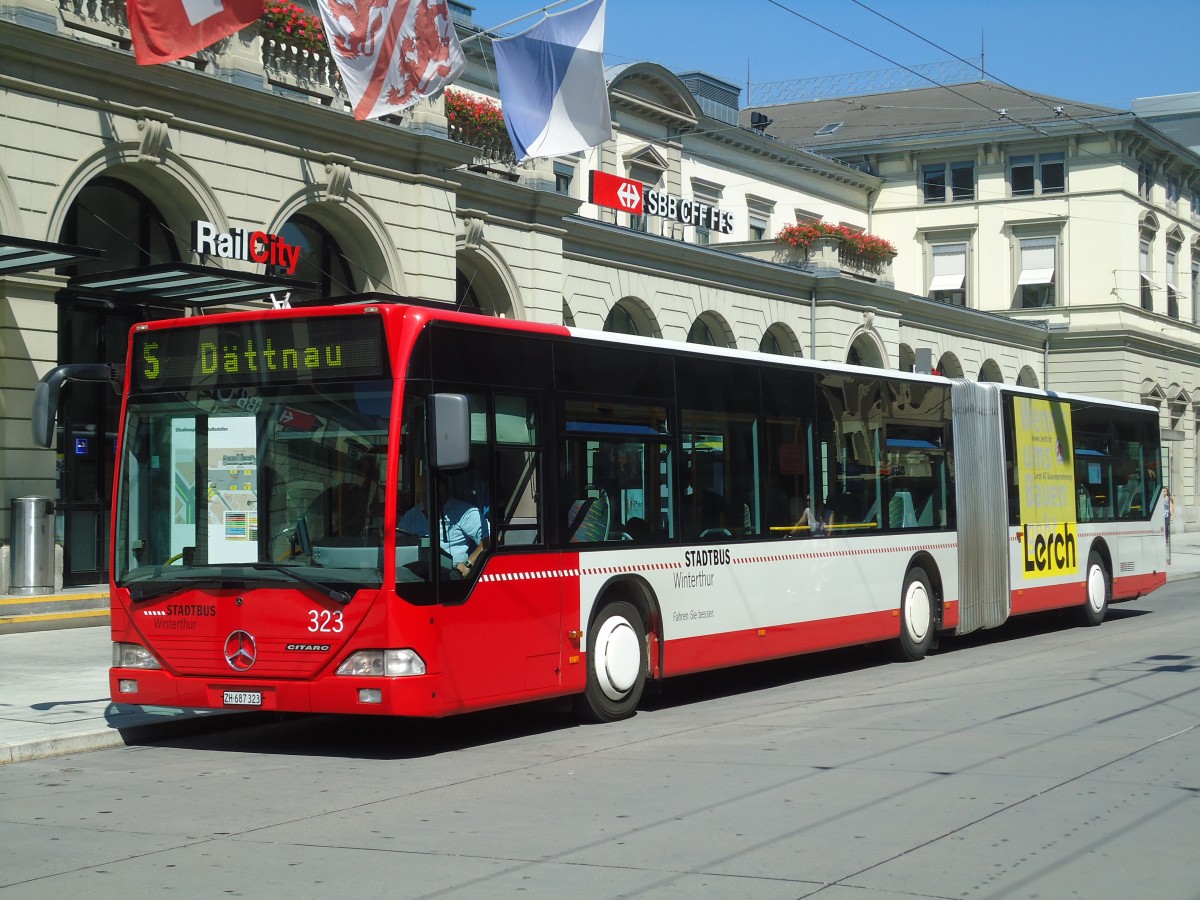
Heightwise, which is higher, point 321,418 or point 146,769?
point 321,418

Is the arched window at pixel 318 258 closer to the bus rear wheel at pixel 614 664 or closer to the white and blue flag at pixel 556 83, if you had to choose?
the white and blue flag at pixel 556 83

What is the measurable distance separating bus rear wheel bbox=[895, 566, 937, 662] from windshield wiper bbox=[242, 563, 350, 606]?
26.4 feet

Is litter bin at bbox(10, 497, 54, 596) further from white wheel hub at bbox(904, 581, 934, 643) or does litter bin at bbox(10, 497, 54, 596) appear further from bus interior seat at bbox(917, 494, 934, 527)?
bus interior seat at bbox(917, 494, 934, 527)

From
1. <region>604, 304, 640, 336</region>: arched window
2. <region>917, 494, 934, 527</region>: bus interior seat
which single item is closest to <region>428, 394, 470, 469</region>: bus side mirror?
<region>917, 494, 934, 527</region>: bus interior seat

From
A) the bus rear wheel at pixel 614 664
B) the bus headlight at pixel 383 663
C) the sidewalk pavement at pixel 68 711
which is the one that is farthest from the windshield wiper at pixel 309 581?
the bus rear wheel at pixel 614 664

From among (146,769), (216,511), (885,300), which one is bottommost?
(146,769)

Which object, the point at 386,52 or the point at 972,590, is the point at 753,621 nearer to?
the point at 972,590

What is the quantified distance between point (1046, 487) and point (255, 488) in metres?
12.5

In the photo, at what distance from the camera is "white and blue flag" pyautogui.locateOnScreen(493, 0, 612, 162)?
22453 mm

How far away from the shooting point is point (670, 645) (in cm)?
1242

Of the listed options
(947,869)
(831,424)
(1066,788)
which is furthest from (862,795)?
(831,424)

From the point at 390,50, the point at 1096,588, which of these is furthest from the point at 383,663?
the point at 1096,588

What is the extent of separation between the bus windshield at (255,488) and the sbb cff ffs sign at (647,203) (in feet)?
64.1

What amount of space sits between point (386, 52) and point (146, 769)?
13.9m
